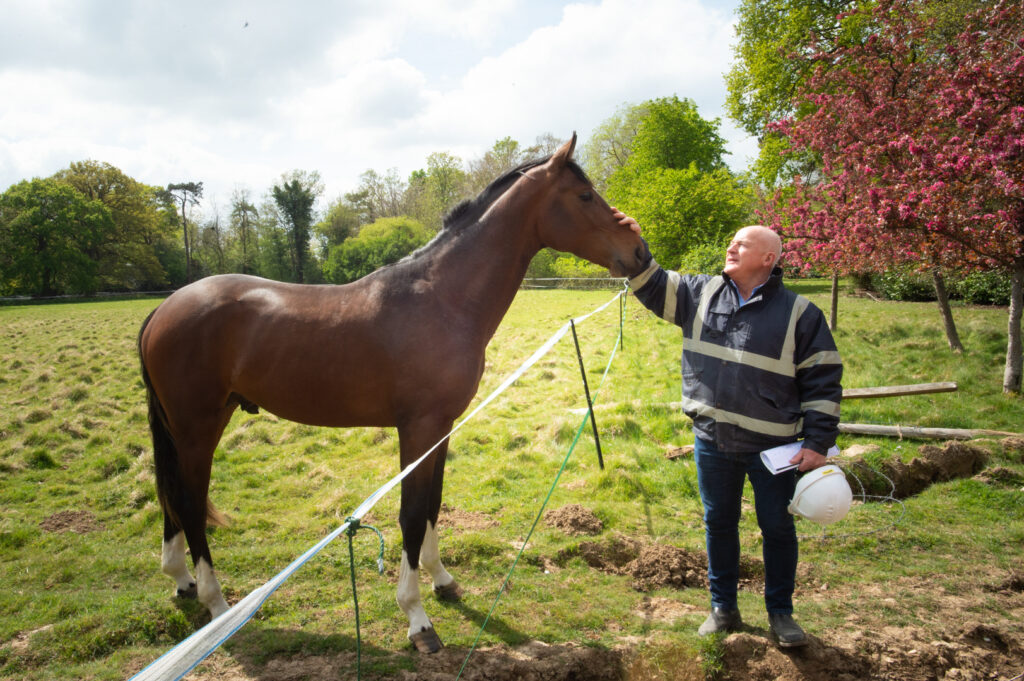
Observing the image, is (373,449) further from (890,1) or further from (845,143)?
(890,1)

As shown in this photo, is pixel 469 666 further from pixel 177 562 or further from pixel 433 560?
pixel 177 562

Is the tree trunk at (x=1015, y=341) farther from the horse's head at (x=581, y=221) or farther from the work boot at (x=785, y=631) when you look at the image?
the horse's head at (x=581, y=221)

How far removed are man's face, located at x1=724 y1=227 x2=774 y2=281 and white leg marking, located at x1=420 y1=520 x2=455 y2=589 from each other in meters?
2.54

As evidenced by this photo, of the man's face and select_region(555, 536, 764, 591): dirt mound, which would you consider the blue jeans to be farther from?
the man's face

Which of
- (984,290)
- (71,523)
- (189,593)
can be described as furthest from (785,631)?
(984,290)

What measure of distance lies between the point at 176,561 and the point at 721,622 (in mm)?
3573

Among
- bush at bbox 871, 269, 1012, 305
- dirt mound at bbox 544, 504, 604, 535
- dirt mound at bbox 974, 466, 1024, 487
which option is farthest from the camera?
bush at bbox 871, 269, 1012, 305

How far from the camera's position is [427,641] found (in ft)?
9.64

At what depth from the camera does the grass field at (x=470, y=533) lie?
3.04m

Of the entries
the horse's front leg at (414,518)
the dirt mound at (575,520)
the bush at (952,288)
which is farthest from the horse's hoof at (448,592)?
the bush at (952,288)

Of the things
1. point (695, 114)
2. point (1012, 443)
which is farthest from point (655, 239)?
point (1012, 443)

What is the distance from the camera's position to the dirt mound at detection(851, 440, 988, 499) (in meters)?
4.90

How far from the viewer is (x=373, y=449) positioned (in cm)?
663

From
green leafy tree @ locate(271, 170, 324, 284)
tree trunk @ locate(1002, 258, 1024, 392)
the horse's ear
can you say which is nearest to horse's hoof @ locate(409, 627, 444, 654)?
the horse's ear
